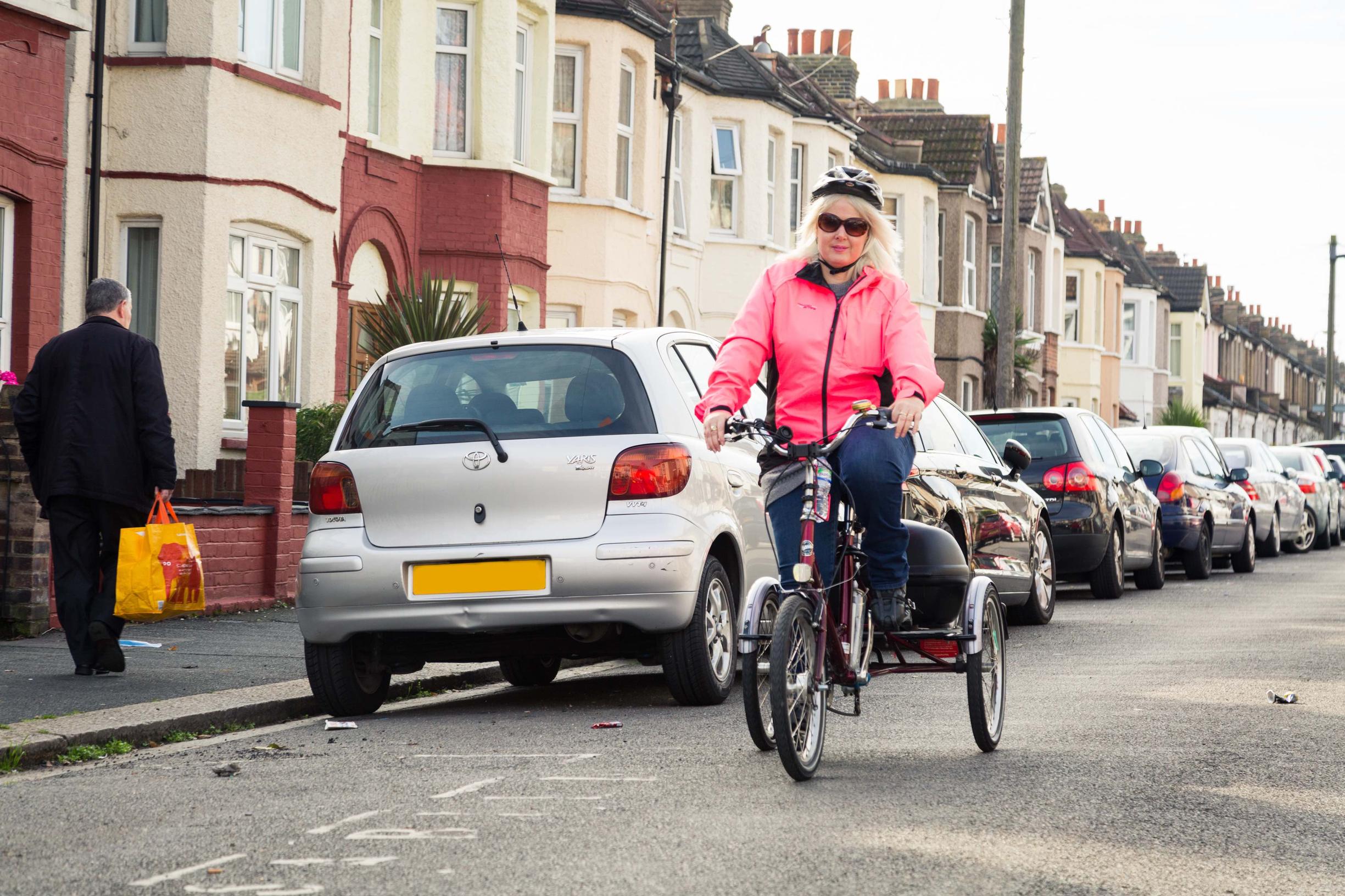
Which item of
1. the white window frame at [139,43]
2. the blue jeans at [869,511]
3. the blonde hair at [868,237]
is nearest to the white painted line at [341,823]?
the blue jeans at [869,511]

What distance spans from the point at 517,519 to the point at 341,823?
8.64ft

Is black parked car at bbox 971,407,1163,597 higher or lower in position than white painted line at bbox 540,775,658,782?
higher

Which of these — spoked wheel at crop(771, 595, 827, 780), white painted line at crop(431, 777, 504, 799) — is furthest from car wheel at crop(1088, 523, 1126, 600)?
white painted line at crop(431, 777, 504, 799)

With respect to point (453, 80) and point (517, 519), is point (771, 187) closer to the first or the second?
point (453, 80)

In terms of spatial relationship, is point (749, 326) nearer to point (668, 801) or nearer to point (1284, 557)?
point (668, 801)

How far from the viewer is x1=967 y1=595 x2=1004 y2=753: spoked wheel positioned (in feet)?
23.0

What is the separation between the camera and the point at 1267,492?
26.2m

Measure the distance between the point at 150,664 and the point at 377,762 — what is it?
132 inches

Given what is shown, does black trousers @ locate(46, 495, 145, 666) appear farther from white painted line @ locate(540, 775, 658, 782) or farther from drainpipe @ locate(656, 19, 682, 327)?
drainpipe @ locate(656, 19, 682, 327)

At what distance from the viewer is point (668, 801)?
6.11 meters

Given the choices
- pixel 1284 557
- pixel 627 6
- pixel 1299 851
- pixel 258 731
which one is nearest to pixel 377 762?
pixel 258 731

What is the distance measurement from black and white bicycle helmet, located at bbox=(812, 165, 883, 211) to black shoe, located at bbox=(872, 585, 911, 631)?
138cm

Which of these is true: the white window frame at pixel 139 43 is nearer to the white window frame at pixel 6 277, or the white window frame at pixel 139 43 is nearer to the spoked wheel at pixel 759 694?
the white window frame at pixel 6 277

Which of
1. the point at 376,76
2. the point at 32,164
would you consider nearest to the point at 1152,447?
the point at 376,76
